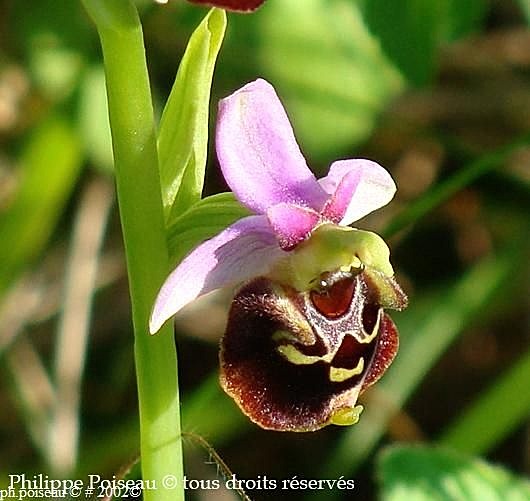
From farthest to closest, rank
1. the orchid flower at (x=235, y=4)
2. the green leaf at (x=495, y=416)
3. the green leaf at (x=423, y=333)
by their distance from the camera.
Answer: the green leaf at (x=423, y=333), the green leaf at (x=495, y=416), the orchid flower at (x=235, y=4)

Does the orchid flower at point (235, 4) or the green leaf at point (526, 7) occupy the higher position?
the green leaf at point (526, 7)

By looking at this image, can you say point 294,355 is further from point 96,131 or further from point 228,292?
point 228,292

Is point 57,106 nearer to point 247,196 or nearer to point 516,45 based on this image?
point 516,45

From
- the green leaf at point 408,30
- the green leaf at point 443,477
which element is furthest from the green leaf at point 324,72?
the green leaf at point 443,477

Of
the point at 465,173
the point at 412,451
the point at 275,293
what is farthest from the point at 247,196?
the point at 412,451

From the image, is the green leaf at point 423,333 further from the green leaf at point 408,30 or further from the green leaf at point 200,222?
the green leaf at point 200,222

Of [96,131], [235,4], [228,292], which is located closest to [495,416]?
[228,292]
